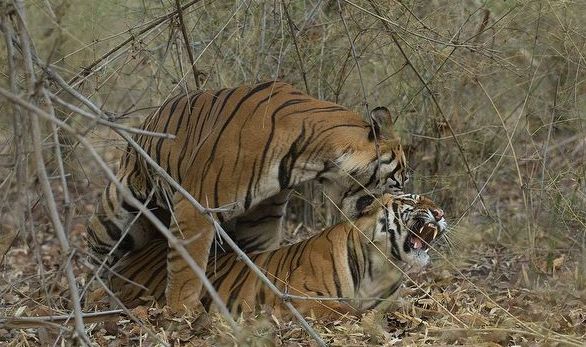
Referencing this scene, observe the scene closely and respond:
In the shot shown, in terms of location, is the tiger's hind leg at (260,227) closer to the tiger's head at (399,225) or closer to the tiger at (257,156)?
the tiger at (257,156)

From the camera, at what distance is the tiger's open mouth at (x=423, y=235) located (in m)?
4.65

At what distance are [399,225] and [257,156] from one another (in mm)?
755

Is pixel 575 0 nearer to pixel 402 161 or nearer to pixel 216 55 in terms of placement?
pixel 402 161

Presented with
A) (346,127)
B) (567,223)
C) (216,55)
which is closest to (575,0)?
(567,223)

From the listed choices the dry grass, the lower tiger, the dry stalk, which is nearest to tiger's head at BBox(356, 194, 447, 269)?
the lower tiger

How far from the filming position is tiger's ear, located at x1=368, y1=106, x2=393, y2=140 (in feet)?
15.1

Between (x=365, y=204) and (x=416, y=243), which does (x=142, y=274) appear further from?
(x=416, y=243)

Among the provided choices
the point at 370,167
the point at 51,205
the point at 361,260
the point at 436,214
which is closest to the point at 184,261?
the point at 361,260

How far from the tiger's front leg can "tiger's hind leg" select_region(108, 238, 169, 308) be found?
0.84 feet

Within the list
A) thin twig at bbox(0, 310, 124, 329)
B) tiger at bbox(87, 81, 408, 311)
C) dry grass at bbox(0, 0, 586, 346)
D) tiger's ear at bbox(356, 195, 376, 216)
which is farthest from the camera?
tiger's ear at bbox(356, 195, 376, 216)

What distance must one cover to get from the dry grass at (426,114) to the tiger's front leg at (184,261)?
15 centimetres

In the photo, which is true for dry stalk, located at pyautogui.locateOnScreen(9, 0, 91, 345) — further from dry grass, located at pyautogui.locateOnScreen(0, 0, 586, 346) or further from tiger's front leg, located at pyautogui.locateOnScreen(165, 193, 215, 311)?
tiger's front leg, located at pyautogui.locateOnScreen(165, 193, 215, 311)

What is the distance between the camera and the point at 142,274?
5.22m

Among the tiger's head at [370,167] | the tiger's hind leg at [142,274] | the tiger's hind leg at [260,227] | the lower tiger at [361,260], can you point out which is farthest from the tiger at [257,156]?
the tiger's hind leg at [260,227]
